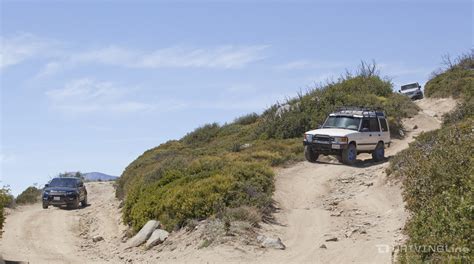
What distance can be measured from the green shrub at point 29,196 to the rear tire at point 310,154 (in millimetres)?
16550

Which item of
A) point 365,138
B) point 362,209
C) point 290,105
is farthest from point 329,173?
point 290,105

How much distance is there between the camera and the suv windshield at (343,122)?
26522mm

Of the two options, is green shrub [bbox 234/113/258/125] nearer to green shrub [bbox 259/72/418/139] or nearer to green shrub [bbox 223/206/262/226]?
green shrub [bbox 259/72/418/139]

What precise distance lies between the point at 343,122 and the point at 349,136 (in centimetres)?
140

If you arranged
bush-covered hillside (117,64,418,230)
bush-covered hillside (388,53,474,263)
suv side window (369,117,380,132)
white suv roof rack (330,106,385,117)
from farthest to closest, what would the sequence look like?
suv side window (369,117,380,132), white suv roof rack (330,106,385,117), bush-covered hillside (117,64,418,230), bush-covered hillside (388,53,474,263)

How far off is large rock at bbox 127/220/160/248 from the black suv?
1259cm

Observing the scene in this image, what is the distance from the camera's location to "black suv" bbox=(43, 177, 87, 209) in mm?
30156


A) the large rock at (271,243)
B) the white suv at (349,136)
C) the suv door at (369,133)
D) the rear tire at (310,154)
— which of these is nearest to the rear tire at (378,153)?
the white suv at (349,136)

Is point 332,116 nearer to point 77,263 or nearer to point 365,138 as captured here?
point 365,138

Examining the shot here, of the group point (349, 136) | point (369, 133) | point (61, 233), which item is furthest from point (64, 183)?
point (369, 133)

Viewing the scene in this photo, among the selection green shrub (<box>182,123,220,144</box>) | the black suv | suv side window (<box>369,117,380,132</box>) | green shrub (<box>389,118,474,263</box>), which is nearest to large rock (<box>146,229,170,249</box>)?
green shrub (<box>389,118,474,263</box>)

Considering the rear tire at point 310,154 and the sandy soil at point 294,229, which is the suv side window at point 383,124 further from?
the rear tire at point 310,154

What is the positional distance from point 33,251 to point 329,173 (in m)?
11.0

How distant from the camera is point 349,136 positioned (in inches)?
1006
